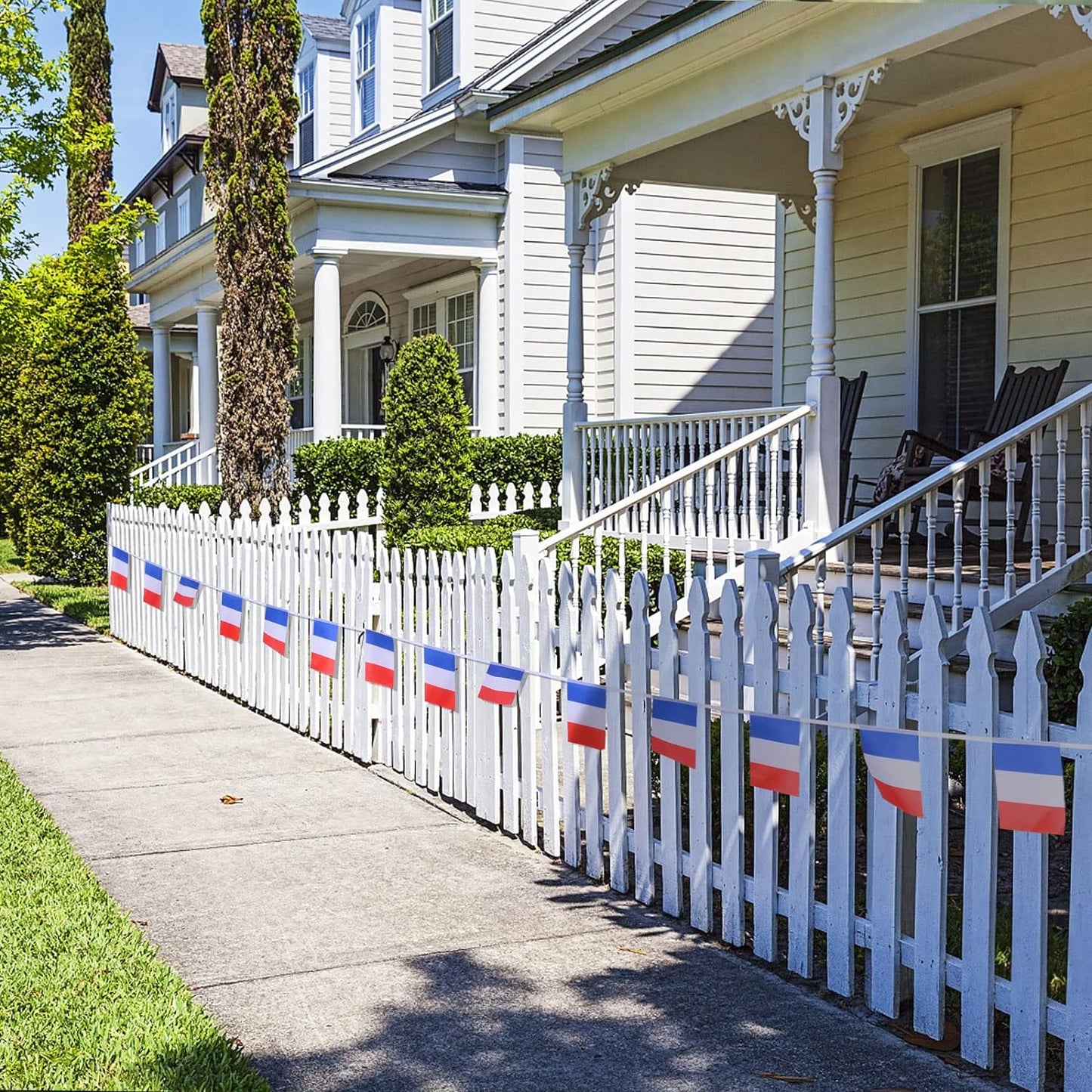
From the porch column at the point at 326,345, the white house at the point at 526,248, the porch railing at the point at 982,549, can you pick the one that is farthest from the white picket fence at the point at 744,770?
the white house at the point at 526,248

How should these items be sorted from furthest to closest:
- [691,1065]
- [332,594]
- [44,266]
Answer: [44,266] → [332,594] → [691,1065]

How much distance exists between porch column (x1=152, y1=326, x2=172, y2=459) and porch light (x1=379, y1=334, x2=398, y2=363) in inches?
198

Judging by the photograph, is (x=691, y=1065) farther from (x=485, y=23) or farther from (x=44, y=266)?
(x=485, y=23)

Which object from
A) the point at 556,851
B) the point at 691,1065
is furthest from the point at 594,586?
the point at 691,1065

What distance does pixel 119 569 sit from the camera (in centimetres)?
1300

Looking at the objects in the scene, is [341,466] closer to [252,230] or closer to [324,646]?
[252,230]

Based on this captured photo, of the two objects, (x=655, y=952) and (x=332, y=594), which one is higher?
(x=332, y=594)

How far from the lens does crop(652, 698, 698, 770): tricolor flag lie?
190 inches

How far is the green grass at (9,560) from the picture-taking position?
2073cm

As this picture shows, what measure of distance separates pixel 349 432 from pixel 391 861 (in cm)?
1692

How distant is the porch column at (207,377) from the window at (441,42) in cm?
512

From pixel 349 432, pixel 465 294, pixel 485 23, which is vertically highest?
pixel 485 23

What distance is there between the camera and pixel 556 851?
18.9 feet

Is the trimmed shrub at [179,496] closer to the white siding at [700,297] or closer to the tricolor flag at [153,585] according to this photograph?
the tricolor flag at [153,585]
